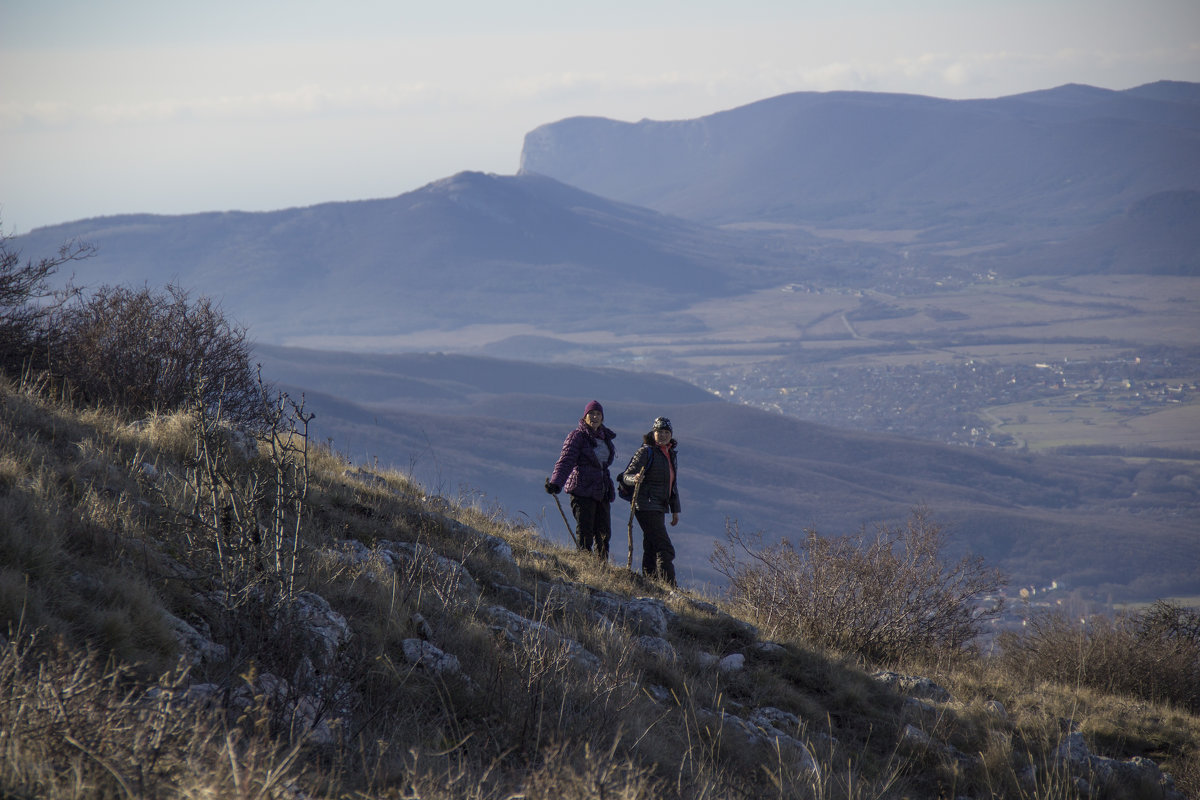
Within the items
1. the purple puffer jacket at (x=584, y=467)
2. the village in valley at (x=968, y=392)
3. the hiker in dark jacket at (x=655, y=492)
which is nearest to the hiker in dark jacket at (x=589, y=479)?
the purple puffer jacket at (x=584, y=467)

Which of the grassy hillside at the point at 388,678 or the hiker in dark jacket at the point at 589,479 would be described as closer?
the grassy hillside at the point at 388,678

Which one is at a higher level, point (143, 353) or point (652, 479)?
point (143, 353)

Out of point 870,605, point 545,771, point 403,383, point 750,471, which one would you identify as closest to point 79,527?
point 545,771

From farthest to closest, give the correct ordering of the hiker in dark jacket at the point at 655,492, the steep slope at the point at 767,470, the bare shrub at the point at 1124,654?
the steep slope at the point at 767,470, the hiker in dark jacket at the point at 655,492, the bare shrub at the point at 1124,654

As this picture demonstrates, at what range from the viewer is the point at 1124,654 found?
27.8 ft

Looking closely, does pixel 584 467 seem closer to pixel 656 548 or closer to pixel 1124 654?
pixel 656 548

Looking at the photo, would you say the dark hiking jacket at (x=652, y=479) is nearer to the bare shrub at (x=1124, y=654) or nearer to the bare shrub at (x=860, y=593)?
the bare shrub at (x=860, y=593)

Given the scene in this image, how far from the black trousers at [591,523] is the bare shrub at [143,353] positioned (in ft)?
12.4

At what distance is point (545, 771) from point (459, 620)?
1990 mm

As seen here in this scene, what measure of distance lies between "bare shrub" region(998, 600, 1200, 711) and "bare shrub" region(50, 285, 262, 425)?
8803 millimetres

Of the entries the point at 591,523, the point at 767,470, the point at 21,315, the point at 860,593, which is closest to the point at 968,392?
the point at 767,470

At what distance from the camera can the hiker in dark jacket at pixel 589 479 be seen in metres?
9.01

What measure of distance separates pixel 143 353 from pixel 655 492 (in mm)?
6549

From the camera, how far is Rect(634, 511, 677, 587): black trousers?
29.3ft
